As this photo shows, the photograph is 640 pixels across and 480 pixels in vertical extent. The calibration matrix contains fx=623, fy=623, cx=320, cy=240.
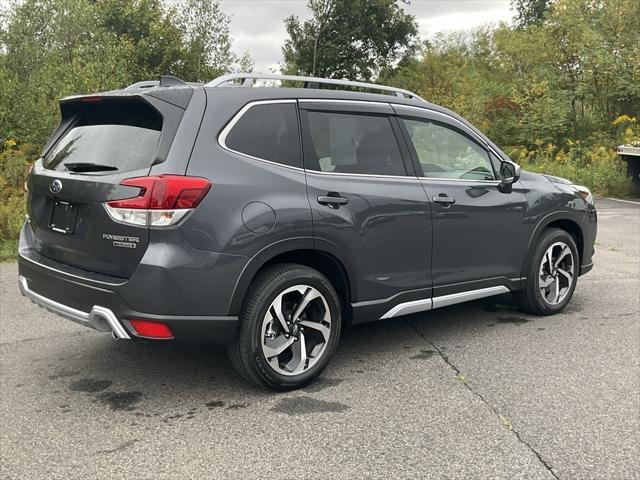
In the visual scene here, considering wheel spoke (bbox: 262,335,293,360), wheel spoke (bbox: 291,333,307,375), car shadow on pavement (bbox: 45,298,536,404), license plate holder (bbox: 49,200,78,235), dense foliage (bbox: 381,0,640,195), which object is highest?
dense foliage (bbox: 381,0,640,195)

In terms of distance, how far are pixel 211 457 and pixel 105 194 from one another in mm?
1510

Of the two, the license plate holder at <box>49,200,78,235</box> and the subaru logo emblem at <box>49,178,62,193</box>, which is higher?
→ the subaru logo emblem at <box>49,178,62,193</box>

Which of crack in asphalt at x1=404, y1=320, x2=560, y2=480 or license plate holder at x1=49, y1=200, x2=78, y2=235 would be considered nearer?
crack in asphalt at x1=404, y1=320, x2=560, y2=480

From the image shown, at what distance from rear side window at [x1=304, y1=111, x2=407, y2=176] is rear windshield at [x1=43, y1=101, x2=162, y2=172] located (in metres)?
0.97

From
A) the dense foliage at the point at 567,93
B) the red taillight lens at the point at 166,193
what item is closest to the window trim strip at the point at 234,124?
the red taillight lens at the point at 166,193

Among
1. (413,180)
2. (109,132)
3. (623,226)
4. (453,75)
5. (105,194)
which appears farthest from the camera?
(453,75)

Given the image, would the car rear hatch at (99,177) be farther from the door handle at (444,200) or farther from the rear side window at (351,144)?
the door handle at (444,200)

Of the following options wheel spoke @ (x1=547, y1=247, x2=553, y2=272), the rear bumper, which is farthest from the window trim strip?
wheel spoke @ (x1=547, y1=247, x2=553, y2=272)

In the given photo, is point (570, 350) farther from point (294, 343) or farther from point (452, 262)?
point (294, 343)

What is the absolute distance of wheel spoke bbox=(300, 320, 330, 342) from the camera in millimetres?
3869

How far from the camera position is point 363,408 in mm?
3572

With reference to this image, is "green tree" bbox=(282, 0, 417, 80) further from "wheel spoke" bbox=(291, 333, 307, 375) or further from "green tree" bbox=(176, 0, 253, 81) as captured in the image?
"wheel spoke" bbox=(291, 333, 307, 375)

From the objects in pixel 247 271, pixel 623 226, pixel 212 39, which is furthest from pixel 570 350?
pixel 212 39

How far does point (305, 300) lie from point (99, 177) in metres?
1.39
